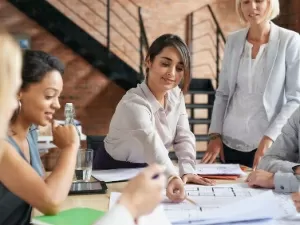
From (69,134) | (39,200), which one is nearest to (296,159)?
(69,134)

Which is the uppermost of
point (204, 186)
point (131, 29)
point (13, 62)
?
point (131, 29)

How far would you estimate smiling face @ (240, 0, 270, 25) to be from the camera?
79.2 inches

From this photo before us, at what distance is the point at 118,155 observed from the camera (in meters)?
1.80

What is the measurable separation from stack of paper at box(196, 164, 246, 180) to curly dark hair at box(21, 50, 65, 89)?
0.66 m

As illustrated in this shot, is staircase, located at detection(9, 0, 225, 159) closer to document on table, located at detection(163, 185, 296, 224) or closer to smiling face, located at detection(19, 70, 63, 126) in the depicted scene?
document on table, located at detection(163, 185, 296, 224)

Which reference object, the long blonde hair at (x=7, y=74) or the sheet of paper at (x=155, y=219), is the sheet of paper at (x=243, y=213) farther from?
the long blonde hair at (x=7, y=74)

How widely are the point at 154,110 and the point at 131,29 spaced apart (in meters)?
4.11

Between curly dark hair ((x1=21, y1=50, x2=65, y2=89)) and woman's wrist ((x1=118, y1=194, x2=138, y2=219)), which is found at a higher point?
curly dark hair ((x1=21, y1=50, x2=65, y2=89))

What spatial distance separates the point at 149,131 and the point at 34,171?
1.80ft

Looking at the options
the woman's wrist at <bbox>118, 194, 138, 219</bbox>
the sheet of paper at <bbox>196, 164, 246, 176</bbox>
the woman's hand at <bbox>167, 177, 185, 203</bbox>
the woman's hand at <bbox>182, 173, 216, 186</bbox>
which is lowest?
the sheet of paper at <bbox>196, 164, 246, 176</bbox>

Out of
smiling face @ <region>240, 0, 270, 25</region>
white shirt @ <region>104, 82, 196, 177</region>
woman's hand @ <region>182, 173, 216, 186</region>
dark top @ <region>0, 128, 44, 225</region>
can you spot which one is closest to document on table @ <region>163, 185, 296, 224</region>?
woman's hand @ <region>182, 173, 216, 186</region>

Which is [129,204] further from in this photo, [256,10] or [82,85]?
[82,85]

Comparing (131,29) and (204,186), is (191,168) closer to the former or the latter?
(204,186)

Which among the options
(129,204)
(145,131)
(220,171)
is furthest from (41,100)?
(220,171)
